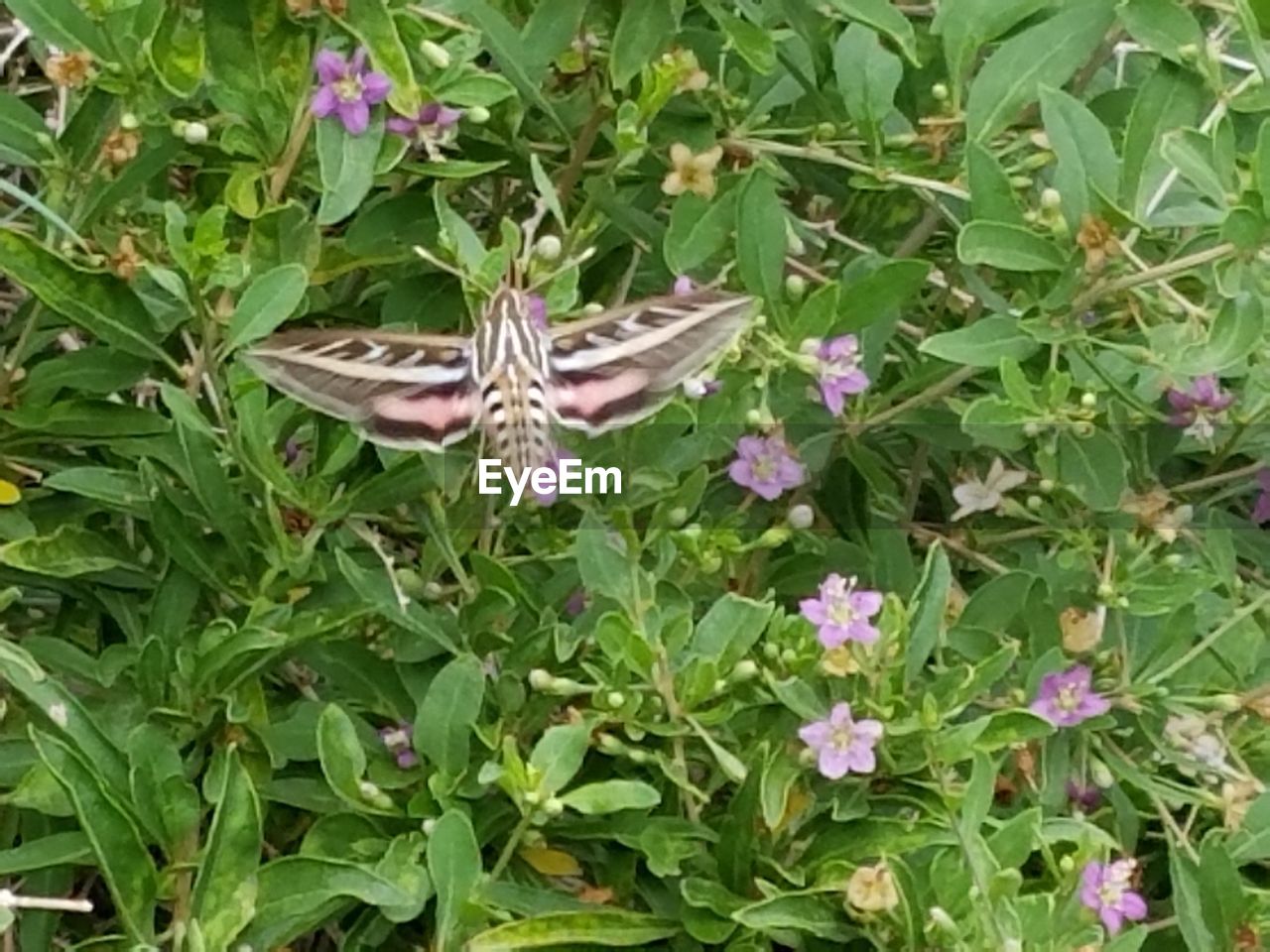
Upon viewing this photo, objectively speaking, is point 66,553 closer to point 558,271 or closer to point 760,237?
point 558,271

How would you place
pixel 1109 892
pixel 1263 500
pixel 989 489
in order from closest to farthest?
pixel 1109 892, pixel 989 489, pixel 1263 500

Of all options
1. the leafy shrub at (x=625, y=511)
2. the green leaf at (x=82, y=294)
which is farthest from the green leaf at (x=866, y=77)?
the green leaf at (x=82, y=294)

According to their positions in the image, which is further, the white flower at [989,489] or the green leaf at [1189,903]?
the white flower at [989,489]

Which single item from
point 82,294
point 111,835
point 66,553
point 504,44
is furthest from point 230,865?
point 504,44

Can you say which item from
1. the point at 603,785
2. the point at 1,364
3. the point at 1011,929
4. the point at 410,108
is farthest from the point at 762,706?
the point at 1,364

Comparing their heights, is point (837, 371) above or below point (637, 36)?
below

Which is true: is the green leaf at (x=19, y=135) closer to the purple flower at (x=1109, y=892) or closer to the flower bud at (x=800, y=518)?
the flower bud at (x=800, y=518)

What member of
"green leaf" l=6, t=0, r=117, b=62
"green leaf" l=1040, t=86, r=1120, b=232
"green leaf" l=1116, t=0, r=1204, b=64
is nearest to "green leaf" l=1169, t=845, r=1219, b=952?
"green leaf" l=1040, t=86, r=1120, b=232
